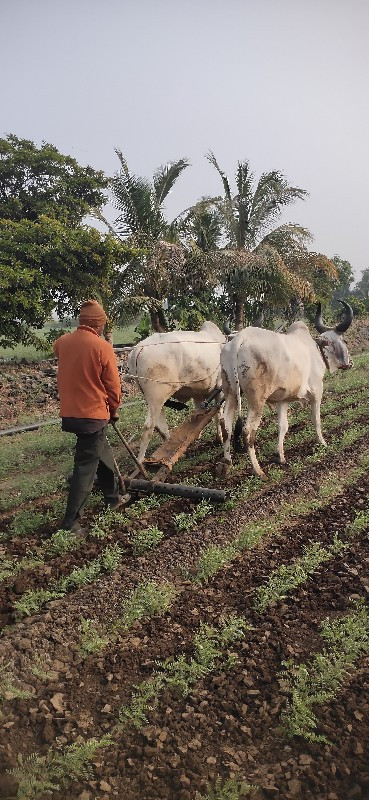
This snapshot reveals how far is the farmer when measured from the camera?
5.47 metres

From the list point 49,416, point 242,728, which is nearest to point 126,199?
point 49,416

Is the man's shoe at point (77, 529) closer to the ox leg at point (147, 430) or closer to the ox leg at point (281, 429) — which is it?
the ox leg at point (147, 430)

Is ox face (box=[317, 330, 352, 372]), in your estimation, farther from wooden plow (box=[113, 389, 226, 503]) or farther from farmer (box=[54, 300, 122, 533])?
farmer (box=[54, 300, 122, 533])

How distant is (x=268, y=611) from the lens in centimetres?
421

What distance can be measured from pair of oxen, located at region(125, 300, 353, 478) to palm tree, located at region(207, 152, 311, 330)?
793cm

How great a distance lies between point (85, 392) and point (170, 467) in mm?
1660

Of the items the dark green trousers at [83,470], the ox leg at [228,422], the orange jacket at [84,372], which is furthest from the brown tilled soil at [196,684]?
the ox leg at [228,422]

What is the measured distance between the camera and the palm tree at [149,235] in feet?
50.1

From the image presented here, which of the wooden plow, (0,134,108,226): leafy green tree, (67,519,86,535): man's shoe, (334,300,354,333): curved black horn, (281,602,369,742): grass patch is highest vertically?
(0,134,108,226): leafy green tree

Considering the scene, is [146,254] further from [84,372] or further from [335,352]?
[84,372]

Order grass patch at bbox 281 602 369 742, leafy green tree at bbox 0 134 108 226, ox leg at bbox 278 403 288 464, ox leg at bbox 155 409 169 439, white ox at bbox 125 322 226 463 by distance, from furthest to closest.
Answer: leafy green tree at bbox 0 134 108 226, ox leg at bbox 155 409 169 439, ox leg at bbox 278 403 288 464, white ox at bbox 125 322 226 463, grass patch at bbox 281 602 369 742

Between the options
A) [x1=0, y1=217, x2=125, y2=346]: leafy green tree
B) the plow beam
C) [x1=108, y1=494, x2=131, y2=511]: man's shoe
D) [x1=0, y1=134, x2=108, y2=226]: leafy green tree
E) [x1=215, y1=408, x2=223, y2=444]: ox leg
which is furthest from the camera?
[x1=0, y1=134, x2=108, y2=226]: leafy green tree

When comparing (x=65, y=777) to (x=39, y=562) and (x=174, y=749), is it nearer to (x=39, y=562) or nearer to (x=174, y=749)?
(x=174, y=749)

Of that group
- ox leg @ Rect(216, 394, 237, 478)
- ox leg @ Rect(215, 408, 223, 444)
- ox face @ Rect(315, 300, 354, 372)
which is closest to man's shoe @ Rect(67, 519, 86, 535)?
ox leg @ Rect(216, 394, 237, 478)
